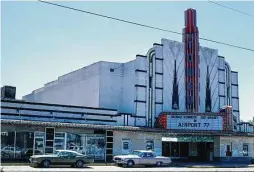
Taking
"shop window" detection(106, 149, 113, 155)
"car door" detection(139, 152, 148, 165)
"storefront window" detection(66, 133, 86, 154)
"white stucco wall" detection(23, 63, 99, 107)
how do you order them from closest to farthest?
"car door" detection(139, 152, 148, 165) < "storefront window" detection(66, 133, 86, 154) < "shop window" detection(106, 149, 113, 155) < "white stucco wall" detection(23, 63, 99, 107)

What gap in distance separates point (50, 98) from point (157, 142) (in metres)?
22.9

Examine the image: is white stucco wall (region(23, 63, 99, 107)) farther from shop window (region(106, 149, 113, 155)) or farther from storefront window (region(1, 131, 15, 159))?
storefront window (region(1, 131, 15, 159))

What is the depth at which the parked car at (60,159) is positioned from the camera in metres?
29.1

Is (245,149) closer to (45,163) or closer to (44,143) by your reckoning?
(44,143)

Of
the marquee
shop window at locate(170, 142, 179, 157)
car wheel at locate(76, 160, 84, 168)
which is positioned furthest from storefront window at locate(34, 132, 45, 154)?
shop window at locate(170, 142, 179, 157)

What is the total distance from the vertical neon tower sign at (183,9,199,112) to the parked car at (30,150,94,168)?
810 inches

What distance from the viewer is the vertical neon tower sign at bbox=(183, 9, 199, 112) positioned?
48.4 metres

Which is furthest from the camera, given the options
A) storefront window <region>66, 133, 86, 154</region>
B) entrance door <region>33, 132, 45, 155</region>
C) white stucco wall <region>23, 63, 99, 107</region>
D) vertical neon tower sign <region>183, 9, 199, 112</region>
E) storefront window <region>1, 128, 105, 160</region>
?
vertical neon tower sign <region>183, 9, 199, 112</region>

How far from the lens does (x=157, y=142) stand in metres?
41.4

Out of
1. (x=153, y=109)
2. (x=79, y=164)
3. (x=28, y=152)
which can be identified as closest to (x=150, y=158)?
(x=79, y=164)

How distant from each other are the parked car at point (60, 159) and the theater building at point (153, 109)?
16.8 feet

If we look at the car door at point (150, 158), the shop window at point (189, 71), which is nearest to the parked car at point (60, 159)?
the car door at point (150, 158)

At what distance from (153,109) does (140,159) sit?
41.7 feet

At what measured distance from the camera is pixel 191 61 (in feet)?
160
